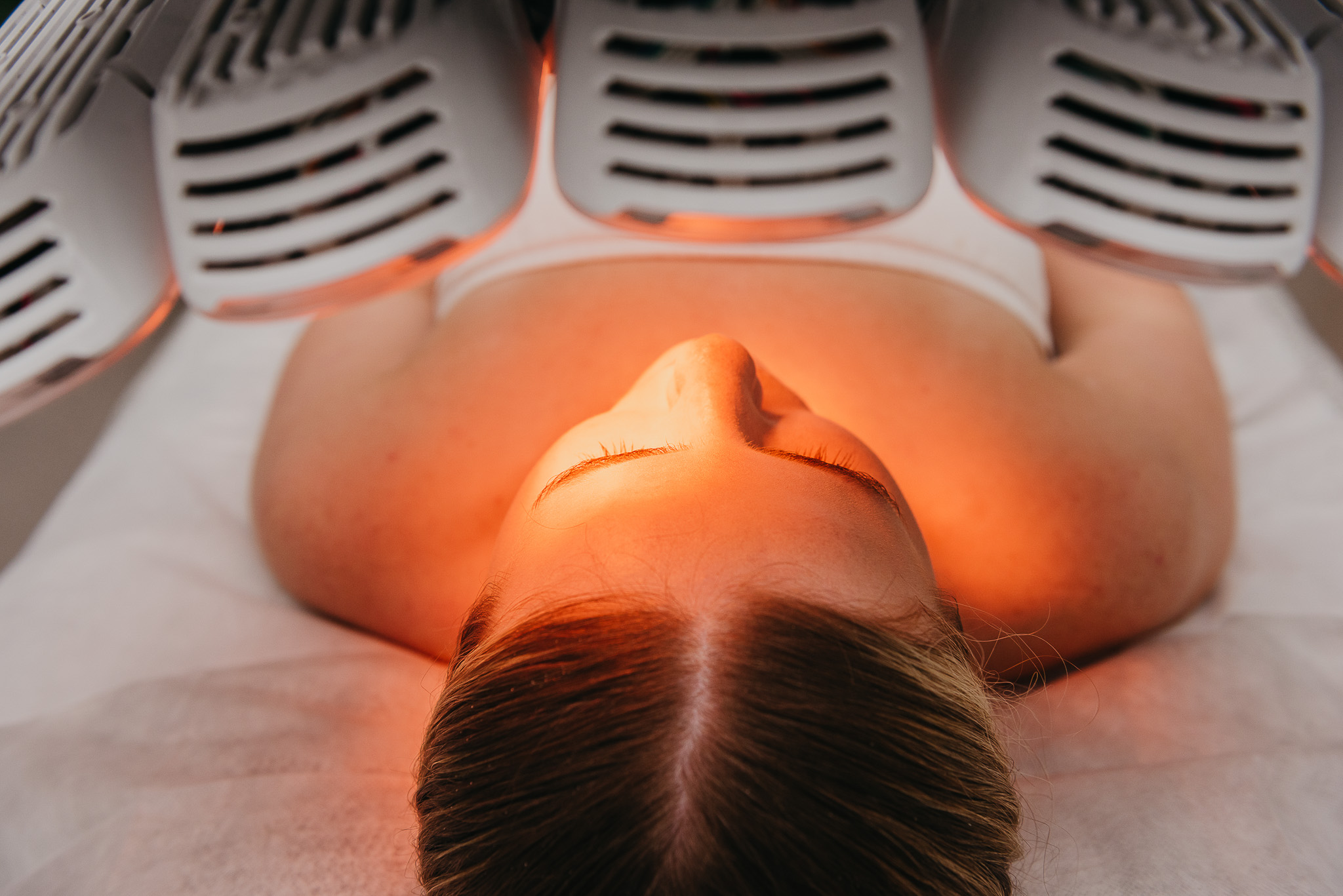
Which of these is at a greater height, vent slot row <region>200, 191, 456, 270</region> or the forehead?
vent slot row <region>200, 191, 456, 270</region>

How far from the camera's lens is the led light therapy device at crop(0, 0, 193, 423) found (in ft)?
1.41

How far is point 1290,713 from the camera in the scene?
0.84 metres

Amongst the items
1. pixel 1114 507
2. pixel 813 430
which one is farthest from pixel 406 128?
pixel 1114 507

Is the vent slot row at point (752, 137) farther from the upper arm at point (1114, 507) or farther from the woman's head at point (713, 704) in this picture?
the upper arm at point (1114, 507)

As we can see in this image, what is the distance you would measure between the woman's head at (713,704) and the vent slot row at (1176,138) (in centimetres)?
27

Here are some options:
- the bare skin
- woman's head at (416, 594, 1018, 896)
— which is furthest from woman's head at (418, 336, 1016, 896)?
the bare skin

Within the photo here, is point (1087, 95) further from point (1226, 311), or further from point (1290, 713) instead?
point (1226, 311)

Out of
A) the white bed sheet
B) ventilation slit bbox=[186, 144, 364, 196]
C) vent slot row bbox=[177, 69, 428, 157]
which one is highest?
vent slot row bbox=[177, 69, 428, 157]

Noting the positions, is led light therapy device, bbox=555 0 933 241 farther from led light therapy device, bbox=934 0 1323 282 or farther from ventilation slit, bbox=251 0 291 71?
ventilation slit, bbox=251 0 291 71

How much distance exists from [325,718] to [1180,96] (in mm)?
836

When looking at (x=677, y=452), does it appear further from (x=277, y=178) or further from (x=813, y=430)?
(x=277, y=178)

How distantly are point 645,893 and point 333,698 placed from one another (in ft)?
1.63

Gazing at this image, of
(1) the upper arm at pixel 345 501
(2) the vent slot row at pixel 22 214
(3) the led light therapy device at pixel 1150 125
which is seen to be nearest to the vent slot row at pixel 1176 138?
(3) the led light therapy device at pixel 1150 125

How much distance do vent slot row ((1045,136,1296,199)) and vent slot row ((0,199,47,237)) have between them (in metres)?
0.50
